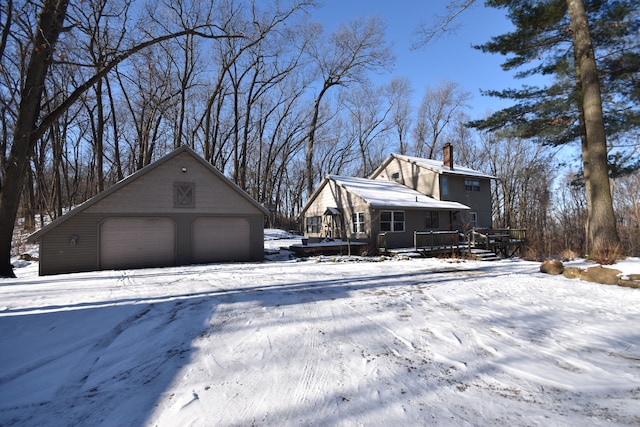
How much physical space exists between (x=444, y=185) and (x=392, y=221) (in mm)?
6496

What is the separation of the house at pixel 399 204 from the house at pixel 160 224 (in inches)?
253

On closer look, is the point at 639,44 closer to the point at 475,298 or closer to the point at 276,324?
the point at 475,298

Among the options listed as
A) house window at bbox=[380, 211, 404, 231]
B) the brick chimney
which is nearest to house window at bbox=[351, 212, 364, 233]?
house window at bbox=[380, 211, 404, 231]

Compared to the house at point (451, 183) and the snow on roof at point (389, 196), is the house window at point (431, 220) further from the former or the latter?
the house at point (451, 183)

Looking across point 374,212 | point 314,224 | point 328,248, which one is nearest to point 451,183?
point 374,212

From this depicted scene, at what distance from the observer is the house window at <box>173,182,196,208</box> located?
1289 centimetres

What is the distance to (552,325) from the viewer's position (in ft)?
13.3

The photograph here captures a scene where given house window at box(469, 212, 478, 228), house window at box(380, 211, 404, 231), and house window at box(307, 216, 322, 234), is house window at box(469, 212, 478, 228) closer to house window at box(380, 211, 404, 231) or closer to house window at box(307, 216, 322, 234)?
Result: house window at box(380, 211, 404, 231)

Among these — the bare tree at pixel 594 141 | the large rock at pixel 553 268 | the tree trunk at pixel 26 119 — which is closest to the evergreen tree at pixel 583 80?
the bare tree at pixel 594 141

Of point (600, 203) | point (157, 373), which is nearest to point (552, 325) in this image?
point (157, 373)

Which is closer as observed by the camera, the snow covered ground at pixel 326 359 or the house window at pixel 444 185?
the snow covered ground at pixel 326 359

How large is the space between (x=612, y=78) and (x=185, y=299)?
1641 centimetres

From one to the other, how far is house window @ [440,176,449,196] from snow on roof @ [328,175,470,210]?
88cm

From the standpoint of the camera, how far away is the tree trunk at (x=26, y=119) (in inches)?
338
